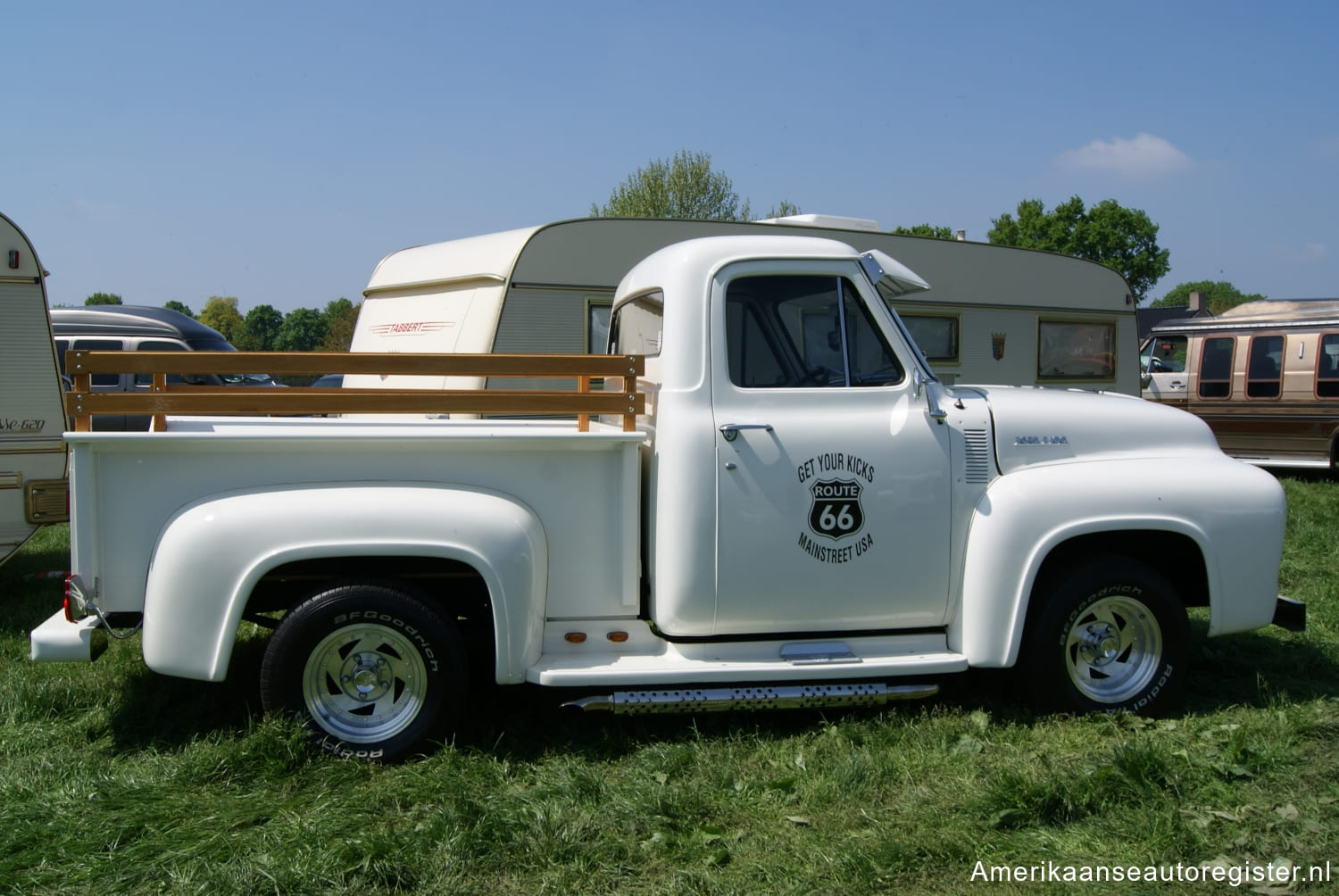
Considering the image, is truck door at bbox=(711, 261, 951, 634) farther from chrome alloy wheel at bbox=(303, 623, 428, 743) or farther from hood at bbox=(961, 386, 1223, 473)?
chrome alloy wheel at bbox=(303, 623, 428, 743)

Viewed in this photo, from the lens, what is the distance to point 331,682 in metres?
3.87

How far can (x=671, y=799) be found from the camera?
11.5ft

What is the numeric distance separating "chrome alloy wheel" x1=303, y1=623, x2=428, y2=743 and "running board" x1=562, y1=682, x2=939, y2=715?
2.13 feet

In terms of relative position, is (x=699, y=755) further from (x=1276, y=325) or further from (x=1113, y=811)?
(x=1276, y=325)

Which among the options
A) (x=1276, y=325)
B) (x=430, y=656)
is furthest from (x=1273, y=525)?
(x=1276, y=325)

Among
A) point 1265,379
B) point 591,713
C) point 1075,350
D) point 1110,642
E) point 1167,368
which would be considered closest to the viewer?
point 1110,642

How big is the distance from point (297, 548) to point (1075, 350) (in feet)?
31.6

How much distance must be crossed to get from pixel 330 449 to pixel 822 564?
2021 millimetres

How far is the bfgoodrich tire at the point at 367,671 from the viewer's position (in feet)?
12.2

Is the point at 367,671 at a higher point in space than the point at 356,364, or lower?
lower

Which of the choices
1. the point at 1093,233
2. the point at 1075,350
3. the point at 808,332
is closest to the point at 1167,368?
the point at 1075,350

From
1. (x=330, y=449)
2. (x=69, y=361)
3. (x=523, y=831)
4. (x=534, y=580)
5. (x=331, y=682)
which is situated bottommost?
(x=523, y=831)

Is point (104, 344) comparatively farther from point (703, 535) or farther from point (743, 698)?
point (743, 698)

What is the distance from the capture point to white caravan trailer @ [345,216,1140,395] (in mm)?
8039
